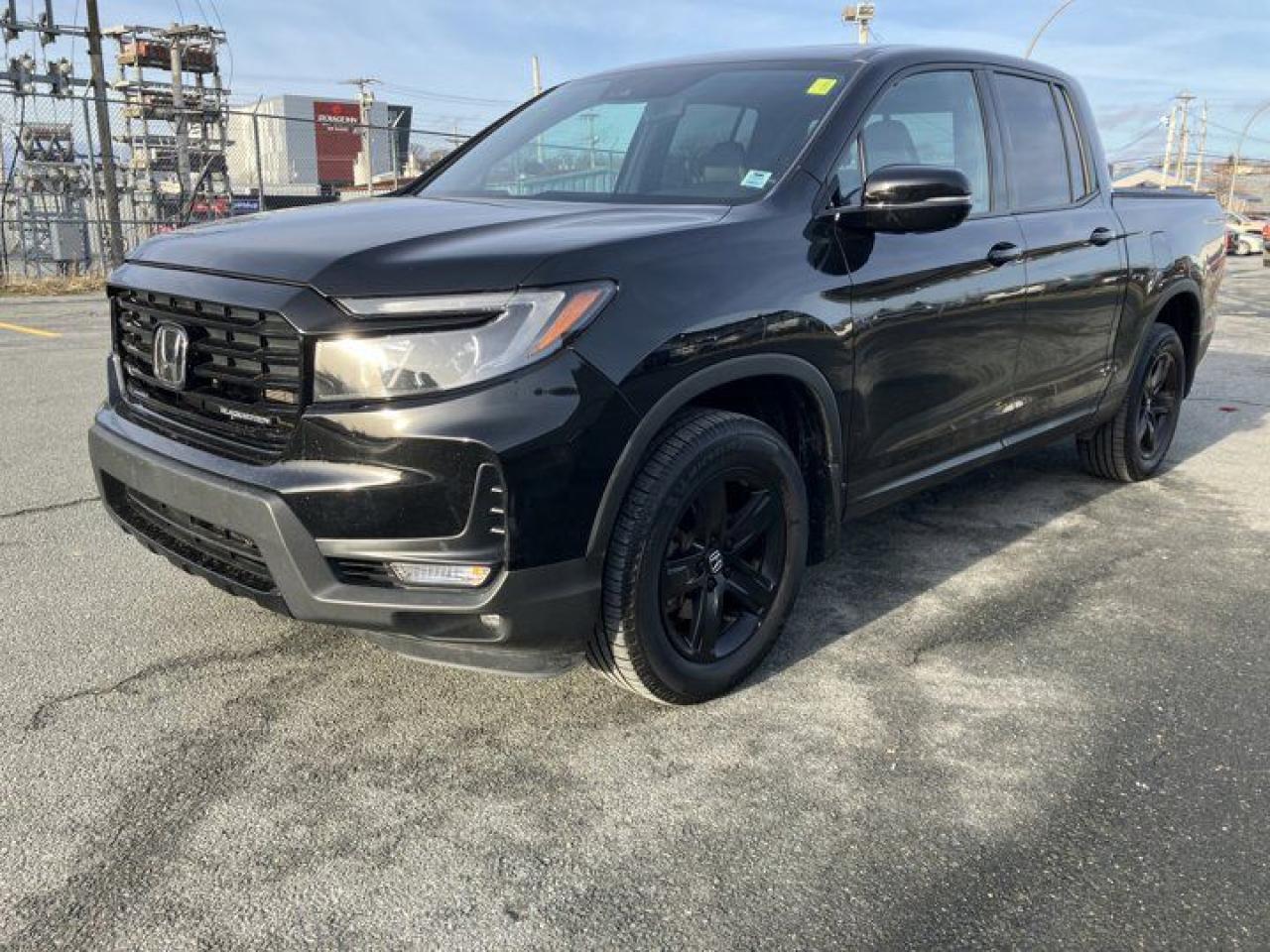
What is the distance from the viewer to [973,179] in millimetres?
3824

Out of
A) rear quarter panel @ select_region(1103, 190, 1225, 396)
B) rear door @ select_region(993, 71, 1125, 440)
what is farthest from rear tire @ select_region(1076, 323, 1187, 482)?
rear door @ select_region(993, 71, 1125, 440)

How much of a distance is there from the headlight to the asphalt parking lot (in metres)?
0.96

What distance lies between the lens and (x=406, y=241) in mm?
2525

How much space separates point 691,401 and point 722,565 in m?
0.47

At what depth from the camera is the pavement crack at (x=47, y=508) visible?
14.4 feet

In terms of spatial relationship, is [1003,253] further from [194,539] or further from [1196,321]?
[194,539]

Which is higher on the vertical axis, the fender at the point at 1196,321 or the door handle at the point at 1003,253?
the door handle at the point at 1003,253

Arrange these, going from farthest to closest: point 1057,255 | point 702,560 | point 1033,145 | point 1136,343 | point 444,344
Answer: point 1136,343 < point 1033,145 < point 1057,255 < point 702,560 < point 444,344

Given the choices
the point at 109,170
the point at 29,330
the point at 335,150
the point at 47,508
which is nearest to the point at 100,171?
the point at 109,170

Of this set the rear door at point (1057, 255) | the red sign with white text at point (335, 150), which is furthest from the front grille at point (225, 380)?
the red sign with white text at point (335, 150)

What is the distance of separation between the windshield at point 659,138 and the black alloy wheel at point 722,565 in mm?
857

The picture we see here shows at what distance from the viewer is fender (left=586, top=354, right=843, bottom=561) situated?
8.07 ft

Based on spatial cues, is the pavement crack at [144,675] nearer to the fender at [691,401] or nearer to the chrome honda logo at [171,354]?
the chrome honda logo at [171,354]

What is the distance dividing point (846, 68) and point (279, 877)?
9.32ft
